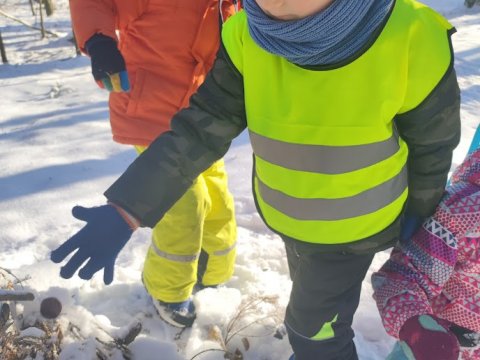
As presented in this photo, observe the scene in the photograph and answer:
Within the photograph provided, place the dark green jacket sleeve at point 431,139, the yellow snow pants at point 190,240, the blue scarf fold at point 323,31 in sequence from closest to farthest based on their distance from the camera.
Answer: the blue scarf fold at point 323,31
the dark green jacket sleeve at point 431,139
the yellow snow pants at point 190,240

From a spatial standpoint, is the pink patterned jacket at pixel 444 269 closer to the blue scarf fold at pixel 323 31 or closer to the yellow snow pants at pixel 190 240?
the blue scarf fold at pixel 323 31

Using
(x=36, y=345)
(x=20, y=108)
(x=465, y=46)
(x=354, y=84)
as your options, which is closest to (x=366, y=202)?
(x=354, y=84)

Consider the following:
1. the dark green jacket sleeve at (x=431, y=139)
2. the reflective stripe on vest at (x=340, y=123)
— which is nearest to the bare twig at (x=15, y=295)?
the reflective stripe on vest at (x=340, y=123)

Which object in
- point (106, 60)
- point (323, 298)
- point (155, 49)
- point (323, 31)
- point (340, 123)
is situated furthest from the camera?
point (155, 49)

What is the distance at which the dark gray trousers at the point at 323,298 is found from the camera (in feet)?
4.17

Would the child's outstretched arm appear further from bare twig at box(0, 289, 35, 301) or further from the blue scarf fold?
bare twig at box(0, 289, 35, 301)

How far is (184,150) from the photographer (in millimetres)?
1197

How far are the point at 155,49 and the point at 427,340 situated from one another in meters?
1.15

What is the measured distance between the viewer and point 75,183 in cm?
269

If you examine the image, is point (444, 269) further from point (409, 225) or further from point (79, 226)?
point (79, 226)

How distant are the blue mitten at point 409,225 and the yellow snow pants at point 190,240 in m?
0.67

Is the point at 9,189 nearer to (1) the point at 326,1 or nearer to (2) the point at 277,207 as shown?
(2) the point at 277,207

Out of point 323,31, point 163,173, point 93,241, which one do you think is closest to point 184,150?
point 163,173

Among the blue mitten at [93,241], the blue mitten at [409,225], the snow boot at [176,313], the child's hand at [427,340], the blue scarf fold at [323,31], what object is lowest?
the snow boot at [176,313]
